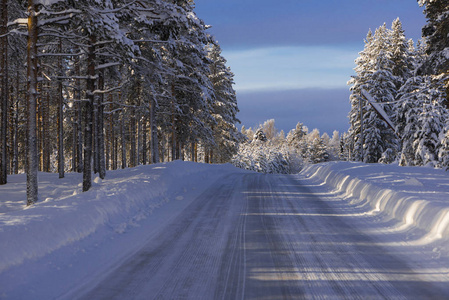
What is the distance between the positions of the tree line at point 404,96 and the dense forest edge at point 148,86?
4.4 inches

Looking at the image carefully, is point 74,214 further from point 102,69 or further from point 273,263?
point 102,69

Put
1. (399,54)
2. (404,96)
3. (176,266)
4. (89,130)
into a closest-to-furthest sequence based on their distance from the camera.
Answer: (176,266) → (89,130) → (404,96) → (399,54)

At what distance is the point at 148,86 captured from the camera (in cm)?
2328

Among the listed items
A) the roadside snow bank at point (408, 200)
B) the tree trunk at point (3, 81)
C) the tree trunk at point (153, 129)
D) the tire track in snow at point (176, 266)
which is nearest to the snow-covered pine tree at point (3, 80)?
the tree trunk at point (3, 81)

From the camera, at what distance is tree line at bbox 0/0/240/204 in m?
11.6

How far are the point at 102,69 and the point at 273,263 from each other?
1583 cm

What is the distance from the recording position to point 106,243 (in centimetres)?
695

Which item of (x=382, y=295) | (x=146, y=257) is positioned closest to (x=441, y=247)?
(x=382, y=295)

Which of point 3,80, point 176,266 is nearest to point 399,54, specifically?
point 3,80

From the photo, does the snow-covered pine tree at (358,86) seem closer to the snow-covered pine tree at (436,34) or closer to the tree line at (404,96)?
the tree line at (404,96)

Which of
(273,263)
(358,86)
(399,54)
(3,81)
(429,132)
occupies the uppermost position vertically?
(399,54)

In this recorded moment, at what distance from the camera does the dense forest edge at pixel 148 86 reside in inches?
480

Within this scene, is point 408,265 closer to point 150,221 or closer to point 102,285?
point 102,285

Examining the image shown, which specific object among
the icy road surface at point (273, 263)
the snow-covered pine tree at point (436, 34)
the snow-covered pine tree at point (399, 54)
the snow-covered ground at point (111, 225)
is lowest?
the icy road surface at point (273, 263)
